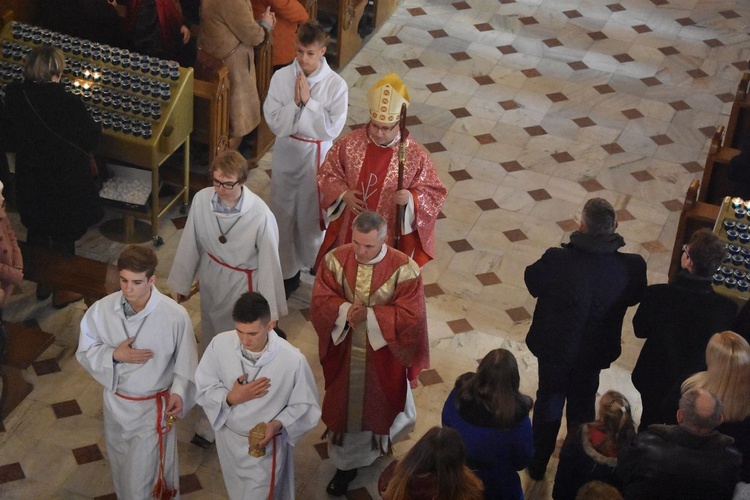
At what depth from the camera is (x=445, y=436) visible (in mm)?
4348

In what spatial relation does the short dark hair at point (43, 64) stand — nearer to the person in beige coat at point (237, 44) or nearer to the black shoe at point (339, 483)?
the person in beige coat at point (237, 44)

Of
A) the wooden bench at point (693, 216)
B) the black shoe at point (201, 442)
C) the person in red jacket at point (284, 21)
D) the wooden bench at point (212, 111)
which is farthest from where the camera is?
the person in red jacket at point (284, 21)

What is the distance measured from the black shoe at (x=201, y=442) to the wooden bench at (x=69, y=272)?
1.09 m

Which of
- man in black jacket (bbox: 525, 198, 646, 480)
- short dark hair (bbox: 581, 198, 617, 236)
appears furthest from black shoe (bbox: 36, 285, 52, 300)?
short dark hair (bbox: 581, 198, 617, 236)

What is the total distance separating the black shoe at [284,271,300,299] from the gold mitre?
1789 millimetres

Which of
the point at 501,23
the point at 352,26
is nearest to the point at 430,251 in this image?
the point at 352,26

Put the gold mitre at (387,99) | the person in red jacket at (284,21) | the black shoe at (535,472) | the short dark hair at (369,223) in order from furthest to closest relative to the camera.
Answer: the person in red jacket at (284,21) → the black shoe at (535,472) → the gold mitre at (387,99) → the short dark hair at (369,223)

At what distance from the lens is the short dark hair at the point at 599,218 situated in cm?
554

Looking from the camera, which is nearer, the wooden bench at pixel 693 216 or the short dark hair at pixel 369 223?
the short dark hair at pixel 369 223

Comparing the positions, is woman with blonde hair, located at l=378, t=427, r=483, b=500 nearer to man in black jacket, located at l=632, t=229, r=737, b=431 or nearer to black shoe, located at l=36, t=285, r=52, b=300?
man in black jacket, located at l=632, t=229, r=737, b=431

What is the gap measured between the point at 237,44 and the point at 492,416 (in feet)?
14.8

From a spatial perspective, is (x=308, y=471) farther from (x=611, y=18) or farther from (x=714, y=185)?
(x=611, y=18)

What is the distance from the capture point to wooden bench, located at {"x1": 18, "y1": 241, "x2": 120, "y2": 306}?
6949mm

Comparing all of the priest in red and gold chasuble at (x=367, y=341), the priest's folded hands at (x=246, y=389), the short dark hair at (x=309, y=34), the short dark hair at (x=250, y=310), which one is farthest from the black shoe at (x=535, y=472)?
the short dark hair at (x=309, y=34)
